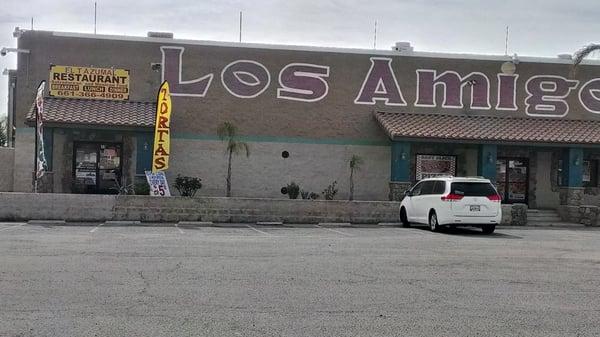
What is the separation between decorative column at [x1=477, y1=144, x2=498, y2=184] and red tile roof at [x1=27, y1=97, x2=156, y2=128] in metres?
13.4

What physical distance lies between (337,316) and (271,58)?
20.4 m

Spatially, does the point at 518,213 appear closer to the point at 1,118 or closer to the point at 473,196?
the point at 473,196

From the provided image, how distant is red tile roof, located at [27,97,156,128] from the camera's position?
23969 mm

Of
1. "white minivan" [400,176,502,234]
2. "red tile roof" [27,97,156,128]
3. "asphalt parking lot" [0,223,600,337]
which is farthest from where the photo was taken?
"red tile roof" [27,97,156,128]

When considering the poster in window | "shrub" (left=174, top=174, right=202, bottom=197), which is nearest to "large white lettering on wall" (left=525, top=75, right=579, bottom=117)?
the poster in window

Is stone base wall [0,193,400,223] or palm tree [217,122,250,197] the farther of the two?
palm tree [217,122,250,197]

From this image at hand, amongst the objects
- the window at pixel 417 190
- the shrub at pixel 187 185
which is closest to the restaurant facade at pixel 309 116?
the shrub at pixel 187 185

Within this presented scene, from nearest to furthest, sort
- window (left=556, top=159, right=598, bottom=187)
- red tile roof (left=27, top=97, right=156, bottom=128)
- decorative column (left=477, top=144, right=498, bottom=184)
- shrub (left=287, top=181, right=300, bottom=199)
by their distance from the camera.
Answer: red tile roof (left=27, top=97, right=156, bottom=128) → shrub (left=287, top=181, right=300, bottom=199) → decorative column (left=477, top=144, right=498, bottom=184) → window (left=556, top=159, right=598, bottom=187)

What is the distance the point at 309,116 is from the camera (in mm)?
26938

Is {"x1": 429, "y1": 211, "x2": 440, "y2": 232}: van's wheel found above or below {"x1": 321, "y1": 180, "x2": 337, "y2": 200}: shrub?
below

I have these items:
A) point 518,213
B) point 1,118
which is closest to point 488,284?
point 518,213

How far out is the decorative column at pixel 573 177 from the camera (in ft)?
87.2

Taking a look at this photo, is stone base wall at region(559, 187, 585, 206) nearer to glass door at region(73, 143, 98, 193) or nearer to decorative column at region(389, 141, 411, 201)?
decorative column at region(389, 141, 411, 201)

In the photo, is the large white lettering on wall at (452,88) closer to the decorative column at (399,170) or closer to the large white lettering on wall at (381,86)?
the large white lettering on wall at (381,86)
